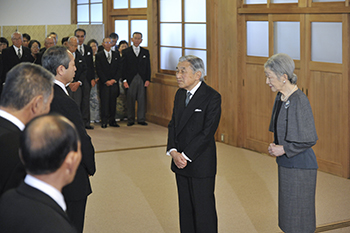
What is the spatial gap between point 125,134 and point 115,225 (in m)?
3.92

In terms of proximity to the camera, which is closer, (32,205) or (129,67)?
(32,205)

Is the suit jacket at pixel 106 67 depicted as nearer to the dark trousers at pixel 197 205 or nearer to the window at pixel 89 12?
the window at pixel 89 12

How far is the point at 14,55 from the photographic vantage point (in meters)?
8.19

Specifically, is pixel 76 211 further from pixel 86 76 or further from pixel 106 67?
pixel 106 67

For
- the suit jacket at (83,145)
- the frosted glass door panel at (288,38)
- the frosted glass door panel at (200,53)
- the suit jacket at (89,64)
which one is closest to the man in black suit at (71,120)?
the suit jacket at (83,145)

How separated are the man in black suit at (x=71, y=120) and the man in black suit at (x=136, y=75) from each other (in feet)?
18.4

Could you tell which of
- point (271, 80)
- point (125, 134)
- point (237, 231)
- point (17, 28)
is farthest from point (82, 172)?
point (17, 28)

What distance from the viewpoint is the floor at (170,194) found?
3889 mm

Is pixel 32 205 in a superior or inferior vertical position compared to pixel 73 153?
inferior

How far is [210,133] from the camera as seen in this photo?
121 inches

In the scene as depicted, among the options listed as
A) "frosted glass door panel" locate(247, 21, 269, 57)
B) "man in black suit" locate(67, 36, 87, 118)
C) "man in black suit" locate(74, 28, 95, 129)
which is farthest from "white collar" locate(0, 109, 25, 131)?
"man in black suit" locate(74, 28, 95, 129)

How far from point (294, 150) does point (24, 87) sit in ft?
5.40

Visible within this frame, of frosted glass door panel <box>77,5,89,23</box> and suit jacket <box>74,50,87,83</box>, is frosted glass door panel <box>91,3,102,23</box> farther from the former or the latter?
suit jacket <box>74,50,87,83</box>

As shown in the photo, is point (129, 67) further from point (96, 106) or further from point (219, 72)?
point (219, 72)
